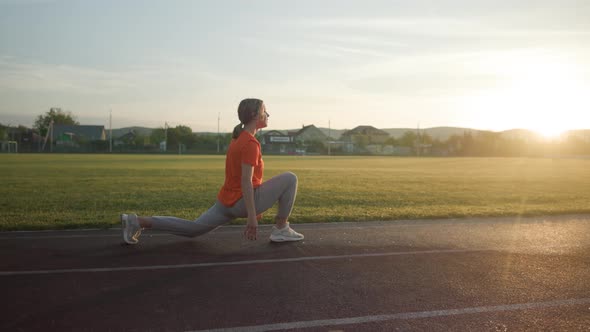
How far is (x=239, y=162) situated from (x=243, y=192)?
0.38 metres

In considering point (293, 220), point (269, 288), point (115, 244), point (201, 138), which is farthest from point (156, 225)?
point (201, 138)

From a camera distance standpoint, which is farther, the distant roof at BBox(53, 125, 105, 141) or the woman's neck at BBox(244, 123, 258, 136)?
the distant roof at BBox(53, 125, 105, 141)

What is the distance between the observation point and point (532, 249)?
564cm

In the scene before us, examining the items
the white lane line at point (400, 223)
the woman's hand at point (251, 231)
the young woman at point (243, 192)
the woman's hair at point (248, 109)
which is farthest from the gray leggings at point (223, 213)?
the white lane line at point (400, 223)

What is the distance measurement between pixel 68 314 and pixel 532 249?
5.42 m

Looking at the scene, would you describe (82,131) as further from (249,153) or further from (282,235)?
(249,153)

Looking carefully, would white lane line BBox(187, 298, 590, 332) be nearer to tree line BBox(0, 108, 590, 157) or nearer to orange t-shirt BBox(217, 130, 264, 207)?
orange t-shirt BBox(217, 130, 264, 207)

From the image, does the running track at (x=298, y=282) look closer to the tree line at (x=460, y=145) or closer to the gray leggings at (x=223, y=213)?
the gray leggings at (x=223, y=213)

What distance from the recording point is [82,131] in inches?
4631

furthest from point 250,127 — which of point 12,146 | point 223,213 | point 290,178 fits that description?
point 12,146

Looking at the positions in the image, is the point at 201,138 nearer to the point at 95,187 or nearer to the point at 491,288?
the point at 95,187

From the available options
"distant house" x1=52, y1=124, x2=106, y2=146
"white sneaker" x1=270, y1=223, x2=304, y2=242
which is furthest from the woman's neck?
"distant house" x1=52, y1=124, x2=106, y2=146

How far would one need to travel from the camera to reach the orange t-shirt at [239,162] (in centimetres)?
494

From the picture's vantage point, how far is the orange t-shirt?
195 inches
